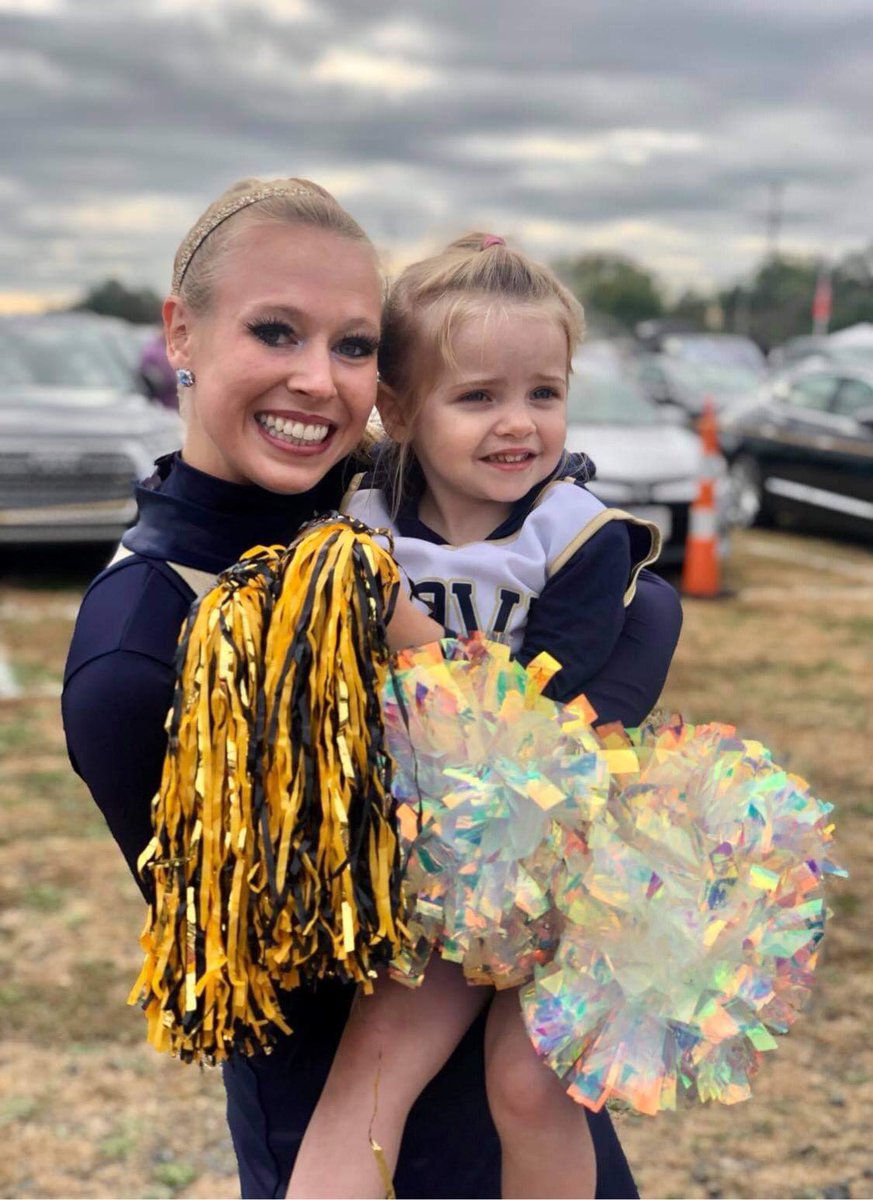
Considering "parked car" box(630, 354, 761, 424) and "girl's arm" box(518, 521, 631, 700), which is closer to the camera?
"girl's arm" box(518, 521, 631, 700)

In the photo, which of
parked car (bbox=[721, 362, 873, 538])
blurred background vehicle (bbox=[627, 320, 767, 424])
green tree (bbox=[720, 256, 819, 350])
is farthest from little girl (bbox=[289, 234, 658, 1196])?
green tree (bbox=[720, 256, 819, 350])

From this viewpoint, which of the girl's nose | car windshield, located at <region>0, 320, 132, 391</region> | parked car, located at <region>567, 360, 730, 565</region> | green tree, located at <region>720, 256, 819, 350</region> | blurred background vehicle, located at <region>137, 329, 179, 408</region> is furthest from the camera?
green tree, located at <region>720, 256, 819, 350</region>

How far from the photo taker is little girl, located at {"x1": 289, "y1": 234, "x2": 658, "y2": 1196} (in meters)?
1.47

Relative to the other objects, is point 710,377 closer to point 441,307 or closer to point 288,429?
point 441,307

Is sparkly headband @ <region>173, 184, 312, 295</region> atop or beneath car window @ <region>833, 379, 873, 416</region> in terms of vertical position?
atop

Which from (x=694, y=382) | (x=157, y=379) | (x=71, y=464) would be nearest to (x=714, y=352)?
(x=694, y=382)

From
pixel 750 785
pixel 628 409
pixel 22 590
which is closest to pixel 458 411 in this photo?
pixel 750 785

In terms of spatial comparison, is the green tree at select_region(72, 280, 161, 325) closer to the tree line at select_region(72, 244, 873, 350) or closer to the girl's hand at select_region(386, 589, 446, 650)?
the tree line at select_region(72, 244, 873, 350)

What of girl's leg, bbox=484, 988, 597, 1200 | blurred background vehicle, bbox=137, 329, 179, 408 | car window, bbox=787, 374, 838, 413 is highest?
girl's leg, bbox=484, 988, 597, 1200

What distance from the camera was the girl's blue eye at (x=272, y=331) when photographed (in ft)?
4.72

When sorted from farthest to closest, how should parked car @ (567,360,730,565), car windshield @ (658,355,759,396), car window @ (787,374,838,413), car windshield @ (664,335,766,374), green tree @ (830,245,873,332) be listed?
green tree @ (830,245,873,332) < car windshield @ (664,335,766,374) < car windshield @ (658,355,759,396) < car window @ (787,374,838,413) < parked car @ (567,360,730,565)

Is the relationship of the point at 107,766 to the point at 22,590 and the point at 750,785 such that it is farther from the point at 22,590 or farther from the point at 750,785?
the point at 22,590

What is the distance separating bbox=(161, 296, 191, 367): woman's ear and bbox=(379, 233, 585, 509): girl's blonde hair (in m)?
0.31

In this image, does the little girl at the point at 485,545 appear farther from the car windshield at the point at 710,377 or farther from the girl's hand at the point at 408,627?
the car windshield at the point at 710,377
